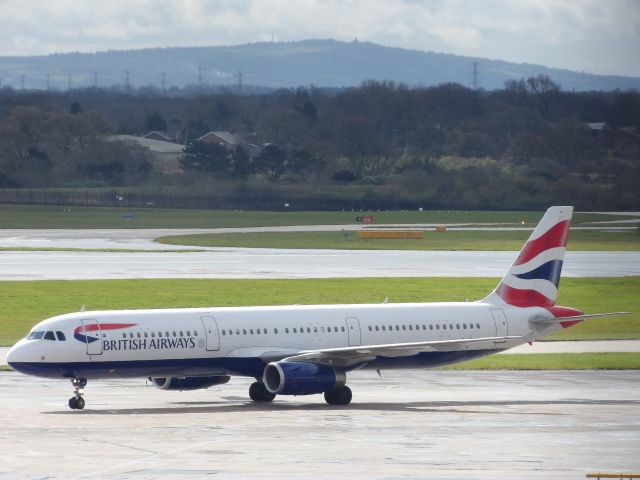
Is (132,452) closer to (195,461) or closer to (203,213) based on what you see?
(195,461)

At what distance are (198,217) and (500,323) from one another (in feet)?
420

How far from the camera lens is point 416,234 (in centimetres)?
13950

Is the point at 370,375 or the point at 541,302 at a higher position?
the point at 541,302

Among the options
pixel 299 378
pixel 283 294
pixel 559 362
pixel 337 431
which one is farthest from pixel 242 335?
pixel 283 294

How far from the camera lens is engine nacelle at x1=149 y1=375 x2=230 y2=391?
157ft

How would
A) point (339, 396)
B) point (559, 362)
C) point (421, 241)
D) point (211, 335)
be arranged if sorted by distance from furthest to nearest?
point (421, 241), point (559, 362), point (339, 396), point (211, 335)

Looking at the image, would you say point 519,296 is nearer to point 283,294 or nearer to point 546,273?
point 546,273

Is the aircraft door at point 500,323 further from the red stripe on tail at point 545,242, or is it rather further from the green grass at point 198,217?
the green grass at point 198,217

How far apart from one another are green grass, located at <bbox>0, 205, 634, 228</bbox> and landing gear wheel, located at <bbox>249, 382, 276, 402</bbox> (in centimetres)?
10761

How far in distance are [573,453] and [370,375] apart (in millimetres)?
22117

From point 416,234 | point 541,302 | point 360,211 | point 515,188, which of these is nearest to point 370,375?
point 541,302

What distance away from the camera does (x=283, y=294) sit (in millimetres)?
83375

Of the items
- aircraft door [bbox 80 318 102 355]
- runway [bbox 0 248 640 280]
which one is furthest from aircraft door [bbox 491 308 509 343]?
runway [bbox 0 248 640 280]

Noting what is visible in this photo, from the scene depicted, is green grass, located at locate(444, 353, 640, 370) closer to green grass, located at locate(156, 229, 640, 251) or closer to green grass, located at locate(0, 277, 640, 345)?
green grass, located at locate(0, 277, 640, 345)
